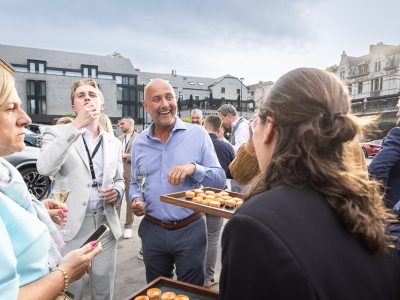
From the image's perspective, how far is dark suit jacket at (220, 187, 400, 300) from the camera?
783mm

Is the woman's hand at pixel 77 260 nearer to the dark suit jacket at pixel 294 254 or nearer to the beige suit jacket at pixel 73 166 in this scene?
the dark suit jacket at pixel 294 254

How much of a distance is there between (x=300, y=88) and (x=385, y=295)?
72cm

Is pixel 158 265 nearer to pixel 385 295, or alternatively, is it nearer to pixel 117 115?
pixel 385 295

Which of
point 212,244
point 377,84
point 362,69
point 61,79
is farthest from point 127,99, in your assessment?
point 212,244

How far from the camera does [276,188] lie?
0.94 m

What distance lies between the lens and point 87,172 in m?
2.65

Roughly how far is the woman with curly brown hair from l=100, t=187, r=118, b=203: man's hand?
1921 mm

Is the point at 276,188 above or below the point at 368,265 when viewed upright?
above

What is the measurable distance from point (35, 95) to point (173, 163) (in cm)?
4864

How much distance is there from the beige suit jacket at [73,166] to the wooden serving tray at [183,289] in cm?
120

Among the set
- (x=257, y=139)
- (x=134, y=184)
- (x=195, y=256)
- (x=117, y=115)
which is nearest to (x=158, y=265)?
(x=195, y=256)

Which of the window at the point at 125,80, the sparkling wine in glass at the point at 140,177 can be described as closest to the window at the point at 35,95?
the window at the point at 125,80

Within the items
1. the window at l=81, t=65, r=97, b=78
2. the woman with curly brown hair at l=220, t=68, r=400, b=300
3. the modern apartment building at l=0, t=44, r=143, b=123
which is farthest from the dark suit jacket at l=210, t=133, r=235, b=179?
the window at l=81, t=65, r=97, b=78

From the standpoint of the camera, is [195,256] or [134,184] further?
[134,184]
